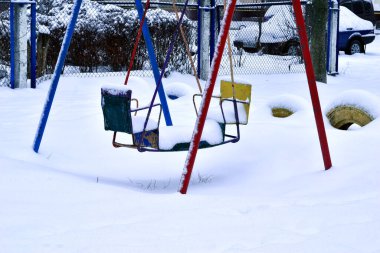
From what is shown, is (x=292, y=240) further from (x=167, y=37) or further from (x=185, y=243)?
(x=167, y=37)

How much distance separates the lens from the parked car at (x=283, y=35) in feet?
46.0

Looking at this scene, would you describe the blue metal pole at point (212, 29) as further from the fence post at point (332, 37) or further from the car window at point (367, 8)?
the car window at point (367, 8)

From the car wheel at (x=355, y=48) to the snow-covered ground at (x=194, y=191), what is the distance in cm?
1059

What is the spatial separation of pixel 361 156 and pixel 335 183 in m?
0.62

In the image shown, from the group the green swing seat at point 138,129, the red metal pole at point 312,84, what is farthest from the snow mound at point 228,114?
the red metal pole at point 312,84

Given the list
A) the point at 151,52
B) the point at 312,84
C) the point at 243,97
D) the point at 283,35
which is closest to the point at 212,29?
the point at 283,35

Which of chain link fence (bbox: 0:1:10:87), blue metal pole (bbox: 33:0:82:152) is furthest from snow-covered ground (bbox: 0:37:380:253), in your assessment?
chain link fence (bbox: 0:1:10:87)

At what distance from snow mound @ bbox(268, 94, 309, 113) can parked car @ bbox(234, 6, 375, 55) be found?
6.83 meters

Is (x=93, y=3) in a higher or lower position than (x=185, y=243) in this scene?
higher

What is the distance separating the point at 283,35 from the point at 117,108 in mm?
10505

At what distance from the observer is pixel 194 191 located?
439 cm

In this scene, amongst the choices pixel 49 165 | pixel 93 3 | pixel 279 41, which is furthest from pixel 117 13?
pixel 49 165

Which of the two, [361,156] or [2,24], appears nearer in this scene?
[361,156]

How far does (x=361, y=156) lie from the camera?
4621 mm
